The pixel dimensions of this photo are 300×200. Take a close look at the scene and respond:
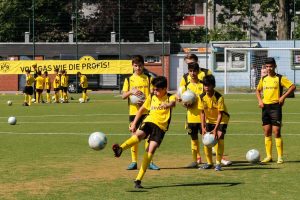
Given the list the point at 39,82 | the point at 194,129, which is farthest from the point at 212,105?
the point at 39,82

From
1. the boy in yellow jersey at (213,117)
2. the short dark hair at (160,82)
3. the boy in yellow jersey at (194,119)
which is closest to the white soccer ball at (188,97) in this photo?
the boy in yellow jersey at (213,117)

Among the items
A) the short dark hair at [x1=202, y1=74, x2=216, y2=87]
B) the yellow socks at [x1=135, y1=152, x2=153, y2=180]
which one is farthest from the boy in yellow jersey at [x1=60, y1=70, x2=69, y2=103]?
the yellow socks at [x1=135, y1=152, x2=153, y2=180]

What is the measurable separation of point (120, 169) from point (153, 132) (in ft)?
7.02

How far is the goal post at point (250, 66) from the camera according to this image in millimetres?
56406

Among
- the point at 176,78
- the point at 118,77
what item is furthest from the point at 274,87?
the point at 176,78

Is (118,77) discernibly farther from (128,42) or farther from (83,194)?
(83,194)

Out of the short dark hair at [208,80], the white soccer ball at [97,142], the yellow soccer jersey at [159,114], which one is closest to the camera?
the white soccer ball at [97,142]

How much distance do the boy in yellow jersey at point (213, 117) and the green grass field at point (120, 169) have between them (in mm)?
384

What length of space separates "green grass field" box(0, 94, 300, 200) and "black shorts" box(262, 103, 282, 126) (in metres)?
0.87

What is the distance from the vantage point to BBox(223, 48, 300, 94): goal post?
5641cm

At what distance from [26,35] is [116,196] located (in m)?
50.7

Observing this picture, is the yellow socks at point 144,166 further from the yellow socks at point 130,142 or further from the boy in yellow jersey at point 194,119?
the boy in yellow jersey at point 194,119

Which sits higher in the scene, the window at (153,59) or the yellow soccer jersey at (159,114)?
the window at (153,59)

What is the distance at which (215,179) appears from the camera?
13664mm
